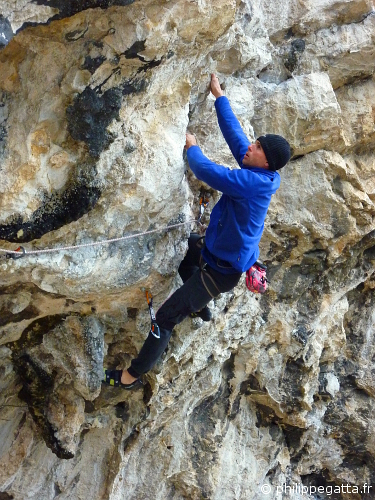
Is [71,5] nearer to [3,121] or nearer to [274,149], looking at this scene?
[3,121]

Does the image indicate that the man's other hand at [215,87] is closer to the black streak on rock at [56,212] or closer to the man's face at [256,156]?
the man's face at [256,156]

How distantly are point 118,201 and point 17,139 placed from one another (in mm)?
724

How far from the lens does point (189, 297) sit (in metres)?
3.67

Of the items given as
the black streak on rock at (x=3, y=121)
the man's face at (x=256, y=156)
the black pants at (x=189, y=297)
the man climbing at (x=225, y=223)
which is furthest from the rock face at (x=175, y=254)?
the man's face at (x=256, y=156)

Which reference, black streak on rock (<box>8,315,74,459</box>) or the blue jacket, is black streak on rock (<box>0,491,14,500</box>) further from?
the blue jacket

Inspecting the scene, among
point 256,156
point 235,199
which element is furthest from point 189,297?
point 256,156

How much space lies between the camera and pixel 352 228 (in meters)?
4.95

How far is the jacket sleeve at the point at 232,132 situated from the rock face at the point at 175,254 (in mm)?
272

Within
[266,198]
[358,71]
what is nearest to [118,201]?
[266,198]

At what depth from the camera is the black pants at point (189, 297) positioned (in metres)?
3.61

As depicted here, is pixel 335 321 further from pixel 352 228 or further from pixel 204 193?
→ pixel 204 193

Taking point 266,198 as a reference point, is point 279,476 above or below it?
below

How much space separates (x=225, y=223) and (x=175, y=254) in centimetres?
66

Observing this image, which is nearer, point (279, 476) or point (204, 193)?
point (204, 193)
